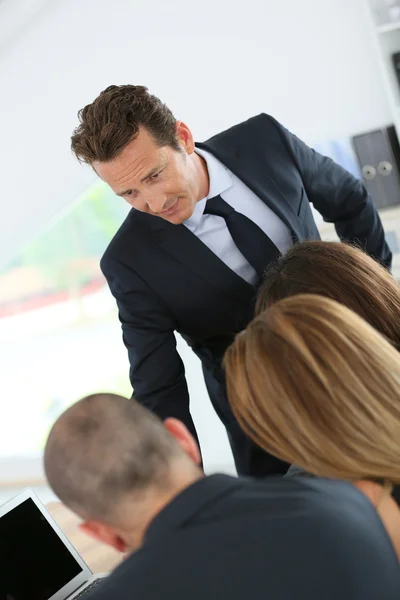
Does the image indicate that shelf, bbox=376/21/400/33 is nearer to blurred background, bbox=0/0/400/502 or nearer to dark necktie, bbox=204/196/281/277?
blurred background, bbox=0/0/400/502

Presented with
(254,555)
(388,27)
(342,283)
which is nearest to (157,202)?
(342,283)

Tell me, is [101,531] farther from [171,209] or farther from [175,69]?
[175,69]

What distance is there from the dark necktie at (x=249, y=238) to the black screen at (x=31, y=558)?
2.50ft

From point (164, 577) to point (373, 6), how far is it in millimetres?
2857

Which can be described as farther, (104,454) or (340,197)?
(340,197)

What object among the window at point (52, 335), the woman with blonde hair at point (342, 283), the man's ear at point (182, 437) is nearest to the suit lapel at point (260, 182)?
the woman with blonde hair at point (342, 283)

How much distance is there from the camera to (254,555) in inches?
34.6

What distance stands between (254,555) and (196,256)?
3.82 ft

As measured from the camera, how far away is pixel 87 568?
183 centimetres

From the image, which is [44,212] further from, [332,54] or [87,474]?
[87,474]

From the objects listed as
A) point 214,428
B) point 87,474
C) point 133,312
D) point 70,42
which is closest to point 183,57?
point 70,42

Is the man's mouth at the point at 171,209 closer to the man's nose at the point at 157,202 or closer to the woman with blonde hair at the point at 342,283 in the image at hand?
the man's nose at the point at 157,202

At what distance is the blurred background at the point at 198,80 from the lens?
138 inches

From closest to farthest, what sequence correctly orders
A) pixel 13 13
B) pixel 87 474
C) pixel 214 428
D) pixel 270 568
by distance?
pixel 270 568 < pixel 87 474 < pixel 13 13 < pixel 214 428
